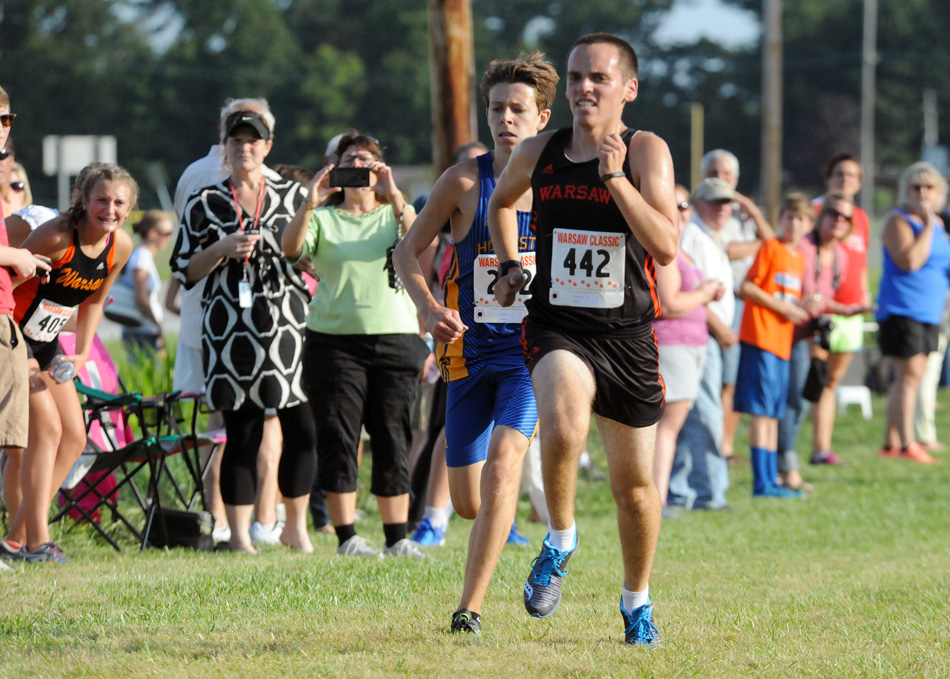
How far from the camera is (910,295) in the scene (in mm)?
11250

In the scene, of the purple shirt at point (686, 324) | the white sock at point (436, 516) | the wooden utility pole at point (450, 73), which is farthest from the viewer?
the wooden utility pole at point (450, 73)

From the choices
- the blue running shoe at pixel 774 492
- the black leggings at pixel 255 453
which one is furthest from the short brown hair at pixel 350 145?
the blue running shoe at pixel 774 492

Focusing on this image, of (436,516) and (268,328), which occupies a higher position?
(268,328)

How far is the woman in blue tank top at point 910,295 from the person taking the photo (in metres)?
11.2

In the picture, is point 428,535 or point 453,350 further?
point 428,535

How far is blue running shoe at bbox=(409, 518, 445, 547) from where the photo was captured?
737 centimetres

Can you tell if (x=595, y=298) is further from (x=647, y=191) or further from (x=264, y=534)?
(x=264, y=534)

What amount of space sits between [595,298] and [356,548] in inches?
115

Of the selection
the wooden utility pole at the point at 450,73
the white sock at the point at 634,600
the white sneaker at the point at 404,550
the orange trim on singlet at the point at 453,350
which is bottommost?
the white sneaker at the point at 404,550

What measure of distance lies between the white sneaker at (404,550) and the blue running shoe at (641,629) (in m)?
2.27

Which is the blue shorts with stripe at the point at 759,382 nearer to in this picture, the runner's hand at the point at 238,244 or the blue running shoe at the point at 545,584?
the runner's hand at the point at 238,244

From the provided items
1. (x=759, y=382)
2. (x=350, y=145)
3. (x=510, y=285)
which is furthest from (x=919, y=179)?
(x=510, y=285)

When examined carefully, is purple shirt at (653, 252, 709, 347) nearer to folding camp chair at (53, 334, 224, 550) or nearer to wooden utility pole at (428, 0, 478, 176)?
folding camp chair at (53, 334, 224, 550)

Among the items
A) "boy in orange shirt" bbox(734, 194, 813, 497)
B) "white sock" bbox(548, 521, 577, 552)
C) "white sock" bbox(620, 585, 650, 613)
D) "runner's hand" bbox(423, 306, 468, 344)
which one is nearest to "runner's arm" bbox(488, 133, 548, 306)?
"runner's hand" bbox(423, 306, 468, 344)
